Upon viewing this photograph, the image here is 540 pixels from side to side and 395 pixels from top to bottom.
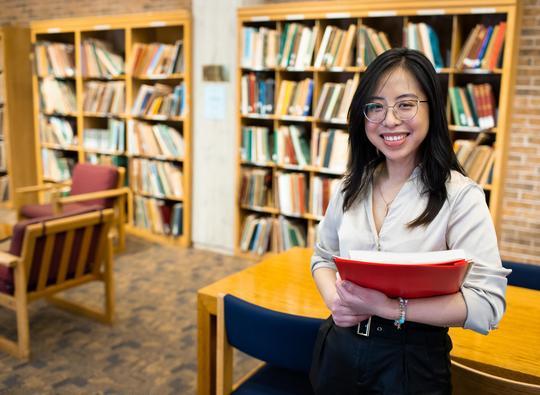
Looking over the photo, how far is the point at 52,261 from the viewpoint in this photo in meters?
3.00

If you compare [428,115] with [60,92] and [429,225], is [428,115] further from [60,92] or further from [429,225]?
[60,92]

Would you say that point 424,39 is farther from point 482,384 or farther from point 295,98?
point 482,384

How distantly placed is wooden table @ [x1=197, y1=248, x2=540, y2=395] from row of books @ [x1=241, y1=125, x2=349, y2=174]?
6.39 feet

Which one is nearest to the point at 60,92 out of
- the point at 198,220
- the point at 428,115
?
the point at 198,220

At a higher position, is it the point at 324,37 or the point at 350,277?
the point at 324,37

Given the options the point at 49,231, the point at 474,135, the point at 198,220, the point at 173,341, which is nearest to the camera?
the point at 49,231

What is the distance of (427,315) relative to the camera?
1065 millimetres

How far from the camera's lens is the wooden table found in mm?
1451

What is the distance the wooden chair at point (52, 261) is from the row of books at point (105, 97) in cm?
259

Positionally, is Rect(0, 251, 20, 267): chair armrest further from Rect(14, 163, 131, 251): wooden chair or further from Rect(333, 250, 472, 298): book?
Rect(333, 250, 472, 298): book

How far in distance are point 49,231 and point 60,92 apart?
3662mm

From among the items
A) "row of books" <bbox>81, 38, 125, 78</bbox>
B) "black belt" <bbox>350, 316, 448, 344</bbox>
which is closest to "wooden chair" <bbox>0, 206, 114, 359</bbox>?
"black belt" <bbox>350, 316, 448, 344</bbox>

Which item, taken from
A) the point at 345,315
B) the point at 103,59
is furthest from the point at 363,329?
the point at 103,59

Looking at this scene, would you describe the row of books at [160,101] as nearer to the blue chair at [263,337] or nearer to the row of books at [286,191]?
the row of books at [286,191]
